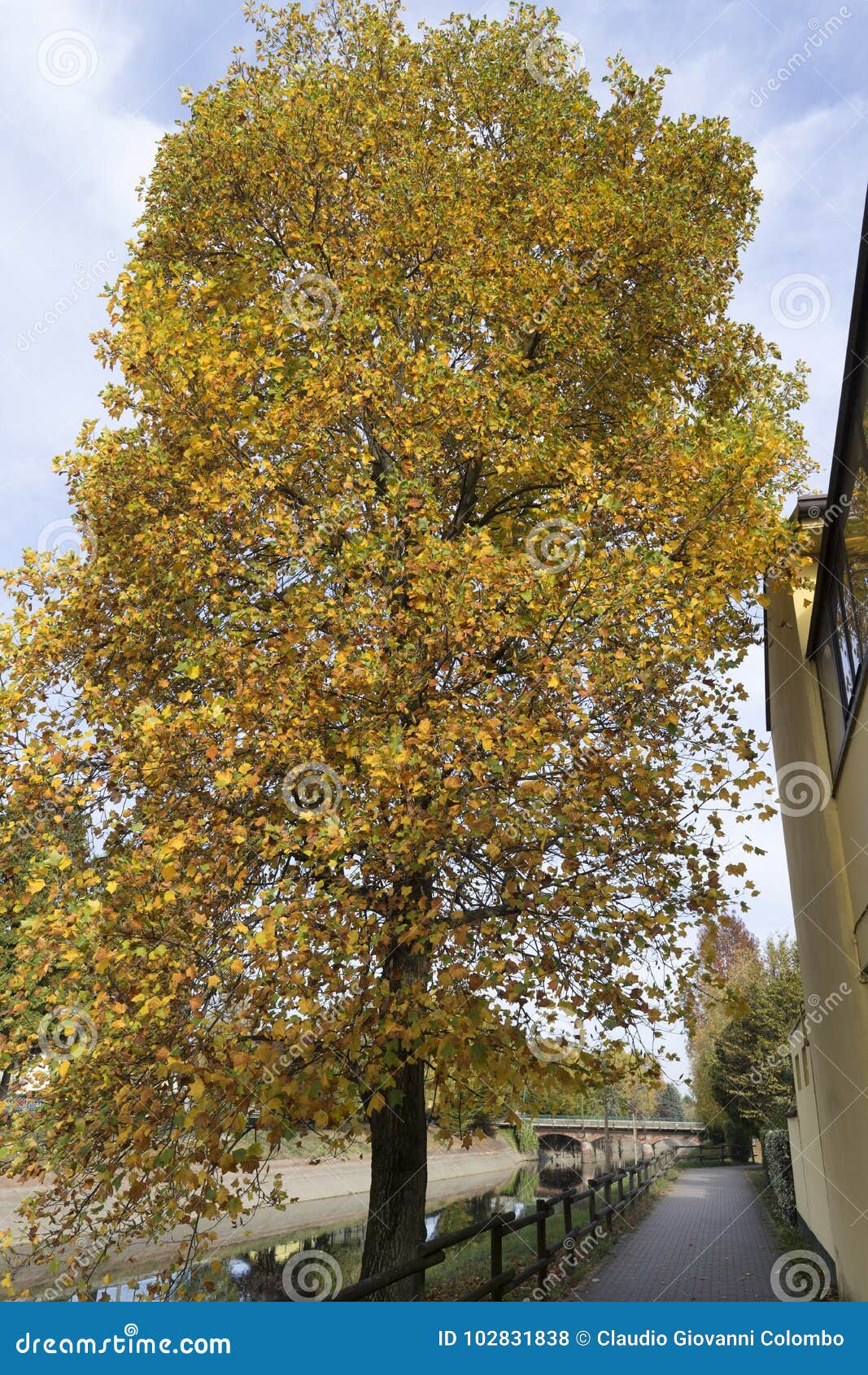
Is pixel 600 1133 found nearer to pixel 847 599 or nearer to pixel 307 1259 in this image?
pixel 307 1259

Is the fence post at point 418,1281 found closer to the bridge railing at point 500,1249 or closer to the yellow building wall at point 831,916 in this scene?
the bridge railing at point 500,1249

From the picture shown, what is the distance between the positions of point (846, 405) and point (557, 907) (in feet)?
14.7

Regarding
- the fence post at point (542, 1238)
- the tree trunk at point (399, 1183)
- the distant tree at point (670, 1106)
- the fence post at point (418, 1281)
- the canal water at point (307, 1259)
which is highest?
the tree trunk at point (399, 1183)

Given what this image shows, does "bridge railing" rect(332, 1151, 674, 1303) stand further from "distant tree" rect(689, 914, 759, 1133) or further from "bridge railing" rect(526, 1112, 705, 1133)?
"bridge railing" rect(526, 1112, 705, 1133)

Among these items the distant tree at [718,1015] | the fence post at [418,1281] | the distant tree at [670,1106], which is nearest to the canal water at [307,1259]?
the fence post at [418,1281]

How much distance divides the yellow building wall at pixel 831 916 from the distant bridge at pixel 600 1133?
42.7m

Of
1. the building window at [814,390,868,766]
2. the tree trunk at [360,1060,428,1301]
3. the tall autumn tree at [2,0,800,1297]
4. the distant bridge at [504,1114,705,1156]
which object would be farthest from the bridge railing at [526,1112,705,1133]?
the tall autumn tree at [2,0,800,1297]

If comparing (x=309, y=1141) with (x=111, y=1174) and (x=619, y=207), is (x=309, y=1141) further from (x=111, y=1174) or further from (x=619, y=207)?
(x=619, y=207)

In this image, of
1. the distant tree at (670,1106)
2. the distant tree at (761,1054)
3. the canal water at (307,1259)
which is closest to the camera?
the canal water at (307,1259)

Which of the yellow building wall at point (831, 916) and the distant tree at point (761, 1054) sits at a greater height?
the yellow building wall at point (831, 916)

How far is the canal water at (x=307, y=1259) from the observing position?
863 cm

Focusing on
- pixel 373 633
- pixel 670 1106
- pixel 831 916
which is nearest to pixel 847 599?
pixel 831 916

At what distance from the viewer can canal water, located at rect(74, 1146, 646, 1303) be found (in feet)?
28.3

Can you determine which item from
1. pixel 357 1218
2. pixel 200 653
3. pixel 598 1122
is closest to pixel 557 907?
pixel 200 653
